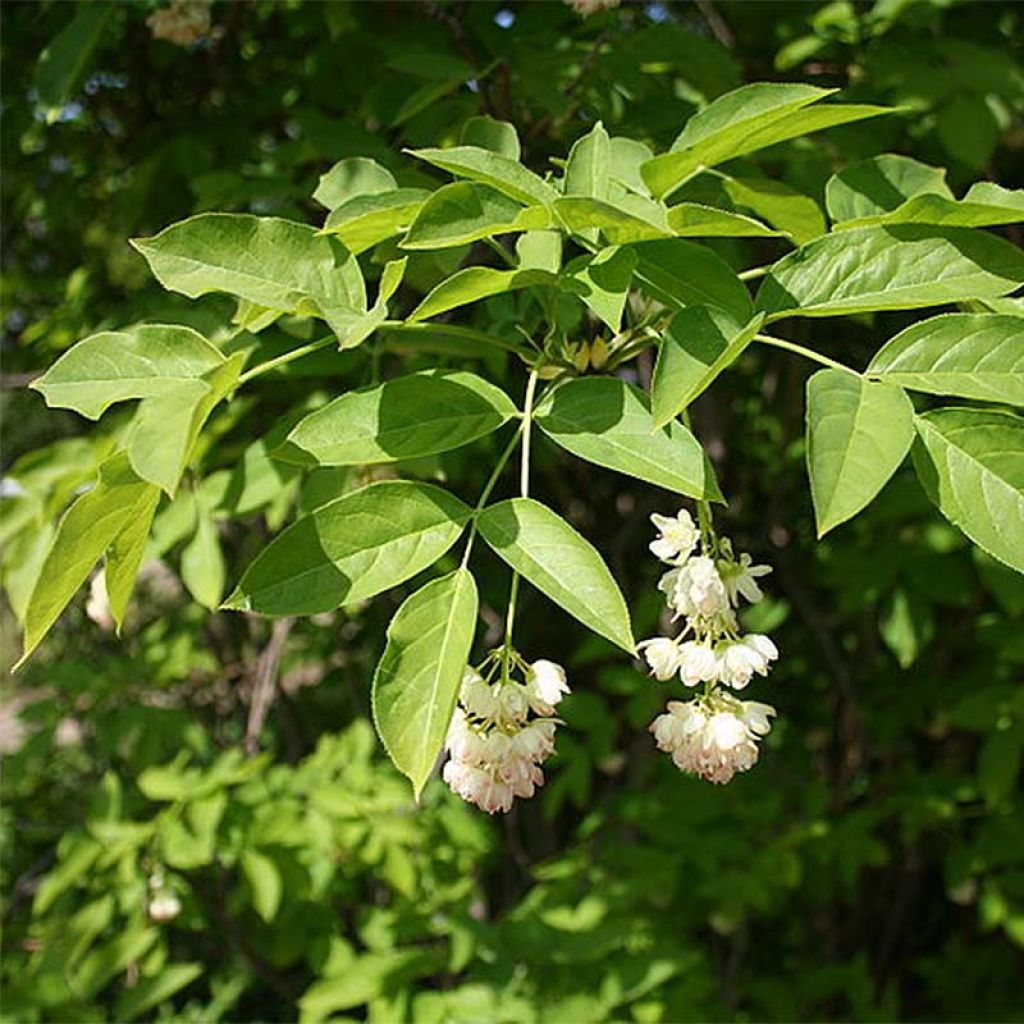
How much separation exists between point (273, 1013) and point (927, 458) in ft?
9.89

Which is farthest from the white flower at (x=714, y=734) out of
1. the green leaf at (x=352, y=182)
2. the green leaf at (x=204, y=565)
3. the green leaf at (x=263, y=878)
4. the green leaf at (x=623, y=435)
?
the green leaf at (x=263, y=878)

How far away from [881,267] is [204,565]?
1020mm

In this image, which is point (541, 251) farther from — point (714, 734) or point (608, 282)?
point (714, 734)

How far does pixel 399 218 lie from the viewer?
40.9 inches

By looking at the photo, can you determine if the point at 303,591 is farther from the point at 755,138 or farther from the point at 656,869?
the point at 656,869

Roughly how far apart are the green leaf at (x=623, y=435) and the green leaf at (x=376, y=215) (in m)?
0.19

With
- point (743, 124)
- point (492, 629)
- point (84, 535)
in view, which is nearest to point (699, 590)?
point (743, 124)

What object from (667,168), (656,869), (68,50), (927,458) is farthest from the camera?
(656,869)

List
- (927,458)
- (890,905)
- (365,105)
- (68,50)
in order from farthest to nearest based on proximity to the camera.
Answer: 1. (890,905)
2. (365,105)
3. (68,50)
4. (927,458)

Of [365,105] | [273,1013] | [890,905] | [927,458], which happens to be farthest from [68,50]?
[890,905]

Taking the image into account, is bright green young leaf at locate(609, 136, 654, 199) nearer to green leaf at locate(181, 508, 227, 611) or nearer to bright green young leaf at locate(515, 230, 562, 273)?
bright green young leaf at locate(515, 230, 562, 273)

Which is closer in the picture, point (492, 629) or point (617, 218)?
point (617, 218)

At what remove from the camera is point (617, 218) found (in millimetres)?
965

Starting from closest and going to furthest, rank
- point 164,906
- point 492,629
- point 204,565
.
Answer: point 204,565 < point 164,906 < point 492,629
